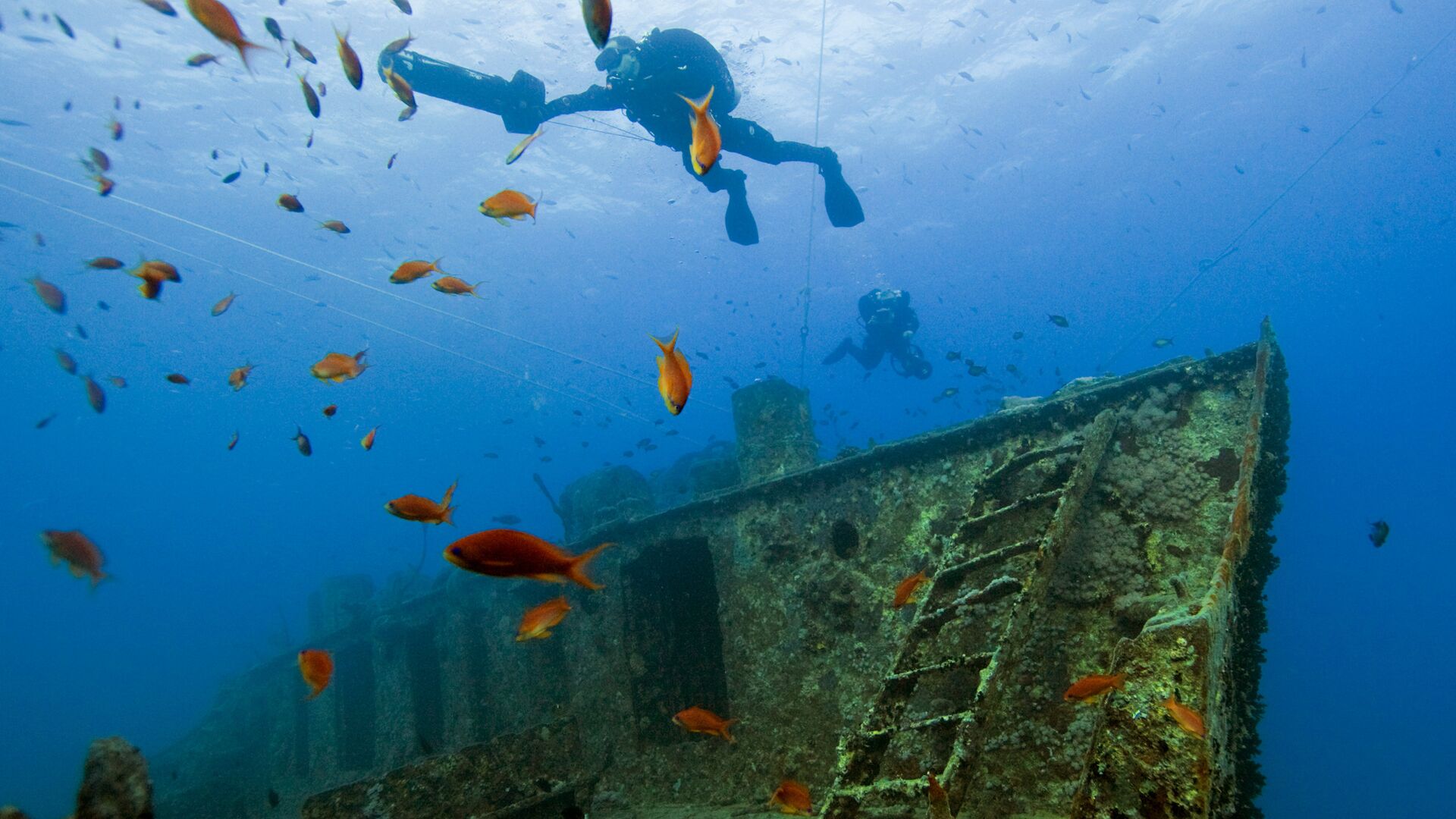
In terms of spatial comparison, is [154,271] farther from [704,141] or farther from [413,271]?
[704,141]

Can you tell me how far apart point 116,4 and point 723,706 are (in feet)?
113

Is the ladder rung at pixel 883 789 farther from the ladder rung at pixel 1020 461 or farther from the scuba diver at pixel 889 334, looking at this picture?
the scuba diver at pixel 889 334

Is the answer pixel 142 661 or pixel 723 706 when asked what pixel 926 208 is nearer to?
pixel 723 706

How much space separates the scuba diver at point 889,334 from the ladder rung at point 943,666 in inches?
496

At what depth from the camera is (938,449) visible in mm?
5242

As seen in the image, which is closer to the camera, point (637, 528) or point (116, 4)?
point (637, 528)

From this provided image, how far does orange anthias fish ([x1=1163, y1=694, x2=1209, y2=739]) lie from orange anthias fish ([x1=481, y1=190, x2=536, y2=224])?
17.1ft

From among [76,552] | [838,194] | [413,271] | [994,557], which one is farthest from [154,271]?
[838,194]

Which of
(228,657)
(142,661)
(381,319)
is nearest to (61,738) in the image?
(228,657)

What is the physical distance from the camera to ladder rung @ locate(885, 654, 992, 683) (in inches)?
120

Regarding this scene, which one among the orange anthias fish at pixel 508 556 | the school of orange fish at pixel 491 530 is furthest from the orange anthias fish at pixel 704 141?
the orange anthias fish at pixel 508 556

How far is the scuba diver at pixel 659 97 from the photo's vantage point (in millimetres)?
7434

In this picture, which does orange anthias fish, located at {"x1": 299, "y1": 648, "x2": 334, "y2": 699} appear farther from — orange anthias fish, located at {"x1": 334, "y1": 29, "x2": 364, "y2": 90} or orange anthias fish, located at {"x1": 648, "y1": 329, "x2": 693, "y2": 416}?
orange anthias fish, located at {"x1": 334, "y1": 29, "x2": 364, "y2": 90}

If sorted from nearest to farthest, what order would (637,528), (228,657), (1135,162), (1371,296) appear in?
(637,528), (1135,162), (1371,296), (228,657)
